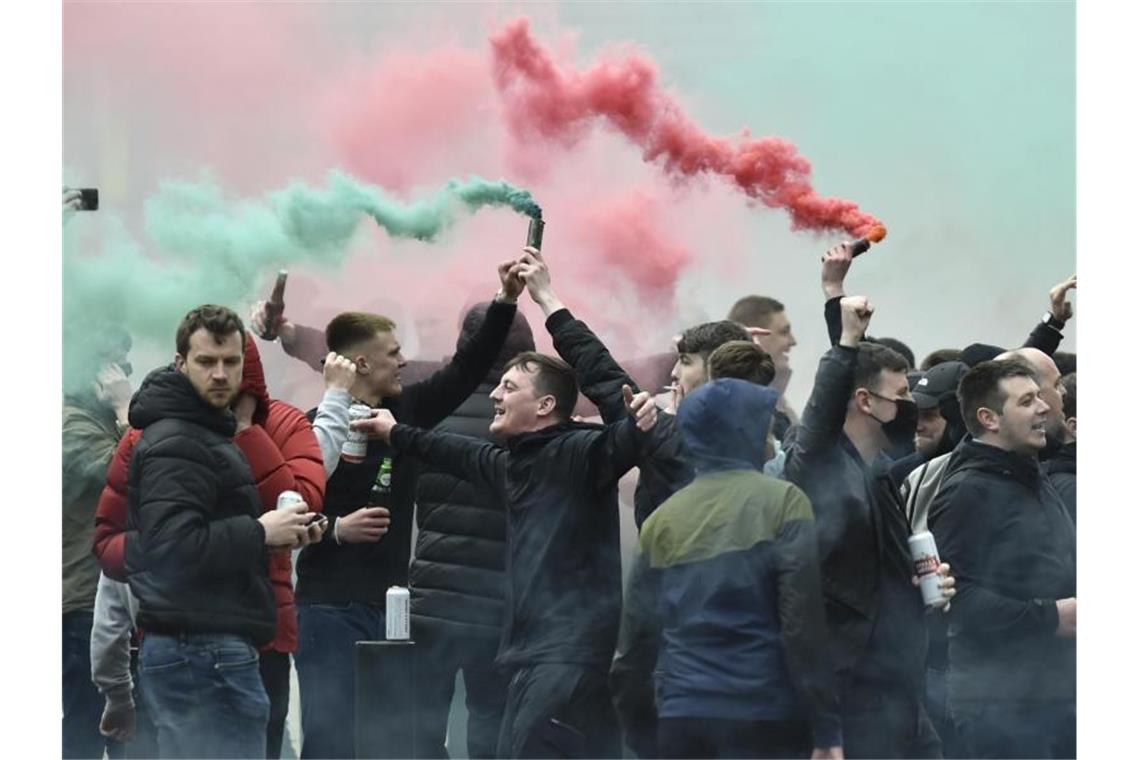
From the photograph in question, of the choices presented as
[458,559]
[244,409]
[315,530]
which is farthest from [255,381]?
[458,559]

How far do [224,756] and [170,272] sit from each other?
2351 millimetres

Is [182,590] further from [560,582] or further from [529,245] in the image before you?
[529,245]

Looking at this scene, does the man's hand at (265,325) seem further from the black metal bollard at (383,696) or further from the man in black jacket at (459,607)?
the black metal bollard at (383,696)

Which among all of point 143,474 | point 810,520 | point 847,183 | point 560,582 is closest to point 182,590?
point 143,474

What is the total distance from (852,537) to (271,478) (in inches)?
66.8

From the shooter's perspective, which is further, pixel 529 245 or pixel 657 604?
pixel 529 245

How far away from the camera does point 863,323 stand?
473cm

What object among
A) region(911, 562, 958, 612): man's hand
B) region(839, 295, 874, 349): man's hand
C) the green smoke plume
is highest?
the green smoke plume

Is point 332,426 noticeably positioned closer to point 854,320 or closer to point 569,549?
point 569,549

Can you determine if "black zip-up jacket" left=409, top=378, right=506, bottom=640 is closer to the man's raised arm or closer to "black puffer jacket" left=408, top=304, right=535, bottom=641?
"black puffer jacket" left=408, top=304, right=535, bottom=641

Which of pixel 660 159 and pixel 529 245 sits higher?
pixel 660 159

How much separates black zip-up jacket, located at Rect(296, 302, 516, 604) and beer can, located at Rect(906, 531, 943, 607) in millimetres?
1481

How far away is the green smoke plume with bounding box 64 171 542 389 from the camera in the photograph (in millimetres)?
6277

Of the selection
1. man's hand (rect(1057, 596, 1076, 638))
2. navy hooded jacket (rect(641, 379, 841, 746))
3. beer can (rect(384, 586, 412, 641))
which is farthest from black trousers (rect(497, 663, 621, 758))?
man's hand (rect(1057, 596, 1076, 638))
